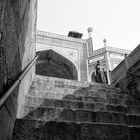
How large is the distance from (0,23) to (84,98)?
288 centimetres

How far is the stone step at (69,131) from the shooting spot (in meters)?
1.93

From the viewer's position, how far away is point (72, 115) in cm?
258

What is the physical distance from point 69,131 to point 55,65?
1379cm

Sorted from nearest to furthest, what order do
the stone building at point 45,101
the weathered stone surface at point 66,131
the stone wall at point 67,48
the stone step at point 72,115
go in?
the stone building at point 45,101, the weathered stone surface at point 66,131, the stone step at point 72,115, the stone wall at point 67,48

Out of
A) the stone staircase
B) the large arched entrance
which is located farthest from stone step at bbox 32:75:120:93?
the large arched entrance

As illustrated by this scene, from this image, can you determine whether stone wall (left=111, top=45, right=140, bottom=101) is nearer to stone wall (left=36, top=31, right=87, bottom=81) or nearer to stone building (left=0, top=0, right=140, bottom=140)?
stone building (left=0, top=0, right=140, bottom=140)

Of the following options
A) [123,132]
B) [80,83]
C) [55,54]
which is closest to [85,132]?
[123,132]

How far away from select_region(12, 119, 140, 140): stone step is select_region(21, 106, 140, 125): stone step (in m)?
0.40

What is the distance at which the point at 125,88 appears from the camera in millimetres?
5020

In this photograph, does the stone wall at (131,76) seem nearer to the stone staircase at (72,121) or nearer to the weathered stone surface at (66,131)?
the stone staircase at (72,121)

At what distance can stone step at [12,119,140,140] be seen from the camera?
6.34ft

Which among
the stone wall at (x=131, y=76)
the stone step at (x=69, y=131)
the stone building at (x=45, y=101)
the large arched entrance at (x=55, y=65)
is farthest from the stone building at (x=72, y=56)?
the stone step at (x=69, y=131)

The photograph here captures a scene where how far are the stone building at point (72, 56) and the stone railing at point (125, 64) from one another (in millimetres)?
8101

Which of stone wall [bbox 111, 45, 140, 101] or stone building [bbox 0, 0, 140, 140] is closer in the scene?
stone building [bbox 0, 0, 140, 140]
